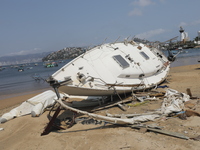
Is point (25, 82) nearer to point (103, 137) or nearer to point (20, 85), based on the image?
point (20, 85)

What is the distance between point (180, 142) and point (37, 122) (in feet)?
21.1

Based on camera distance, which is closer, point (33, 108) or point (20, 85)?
point (33, 108)

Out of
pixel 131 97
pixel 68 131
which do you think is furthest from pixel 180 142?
pixel 131 97

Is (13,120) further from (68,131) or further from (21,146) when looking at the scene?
(68,131)

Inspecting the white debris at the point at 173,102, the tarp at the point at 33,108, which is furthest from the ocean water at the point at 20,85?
A: the white debris at the point at 173,102

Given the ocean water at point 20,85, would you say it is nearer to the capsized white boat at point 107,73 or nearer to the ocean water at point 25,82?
the ocean water at point 25,82

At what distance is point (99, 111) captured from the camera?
894 cm

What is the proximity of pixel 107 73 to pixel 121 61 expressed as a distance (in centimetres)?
164

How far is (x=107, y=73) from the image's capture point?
9312 millimetres

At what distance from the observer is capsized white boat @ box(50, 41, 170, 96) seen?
8.12 meters

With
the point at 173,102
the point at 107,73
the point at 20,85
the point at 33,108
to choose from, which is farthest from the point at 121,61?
the point at 20,85

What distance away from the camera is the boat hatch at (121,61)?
1030cm

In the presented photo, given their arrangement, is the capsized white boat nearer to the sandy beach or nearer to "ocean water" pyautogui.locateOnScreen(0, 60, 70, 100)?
the sandy beach

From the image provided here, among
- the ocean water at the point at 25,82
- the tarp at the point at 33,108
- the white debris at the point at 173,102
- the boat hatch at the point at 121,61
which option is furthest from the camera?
the ocean water at the point at 25,82
